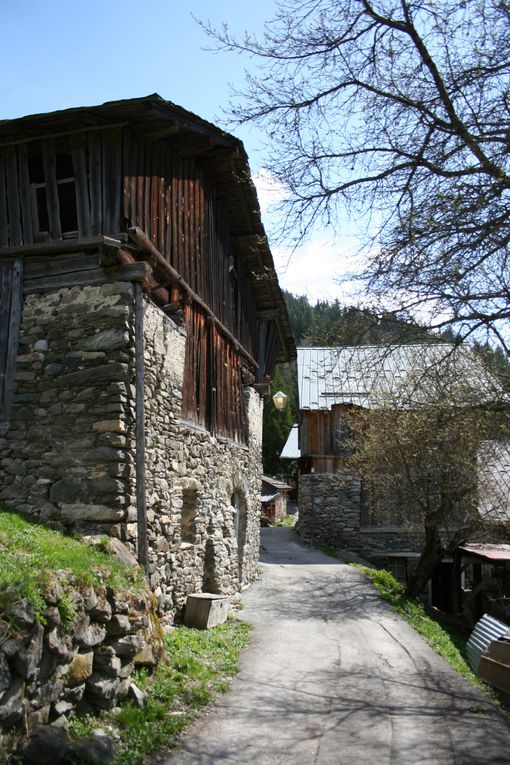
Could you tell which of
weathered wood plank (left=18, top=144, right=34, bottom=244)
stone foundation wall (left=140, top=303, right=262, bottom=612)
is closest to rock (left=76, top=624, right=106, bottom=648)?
stone foundation wall (left=140, top=303, right=262, bottom=612)

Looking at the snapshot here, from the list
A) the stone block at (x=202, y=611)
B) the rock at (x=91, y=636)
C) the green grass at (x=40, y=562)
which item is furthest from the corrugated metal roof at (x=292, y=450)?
the rock at (x=91, y=636)

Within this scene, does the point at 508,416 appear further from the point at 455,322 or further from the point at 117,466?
the point at 117,466

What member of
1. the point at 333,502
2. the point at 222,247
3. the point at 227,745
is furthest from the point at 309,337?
the point at 333,502

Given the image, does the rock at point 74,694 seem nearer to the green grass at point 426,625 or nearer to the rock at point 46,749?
the rock at point 46,749

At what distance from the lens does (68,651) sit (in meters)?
4.75

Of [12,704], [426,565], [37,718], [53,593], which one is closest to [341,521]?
[426,565]

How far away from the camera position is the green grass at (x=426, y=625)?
9766mm

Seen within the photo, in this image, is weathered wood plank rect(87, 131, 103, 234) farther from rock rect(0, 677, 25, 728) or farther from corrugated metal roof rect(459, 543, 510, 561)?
corrugated metal roof rect(459, 543, 510, 561)

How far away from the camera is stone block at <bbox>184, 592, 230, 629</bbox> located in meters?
9.12

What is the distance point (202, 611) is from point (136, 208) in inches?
231

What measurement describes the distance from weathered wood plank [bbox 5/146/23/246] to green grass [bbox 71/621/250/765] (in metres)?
5.84

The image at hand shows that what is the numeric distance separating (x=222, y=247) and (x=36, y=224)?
5015 millimetres

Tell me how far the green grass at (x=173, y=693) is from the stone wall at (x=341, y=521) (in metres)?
12.5

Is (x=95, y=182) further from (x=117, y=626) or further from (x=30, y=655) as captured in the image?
(x=30, y=655)
